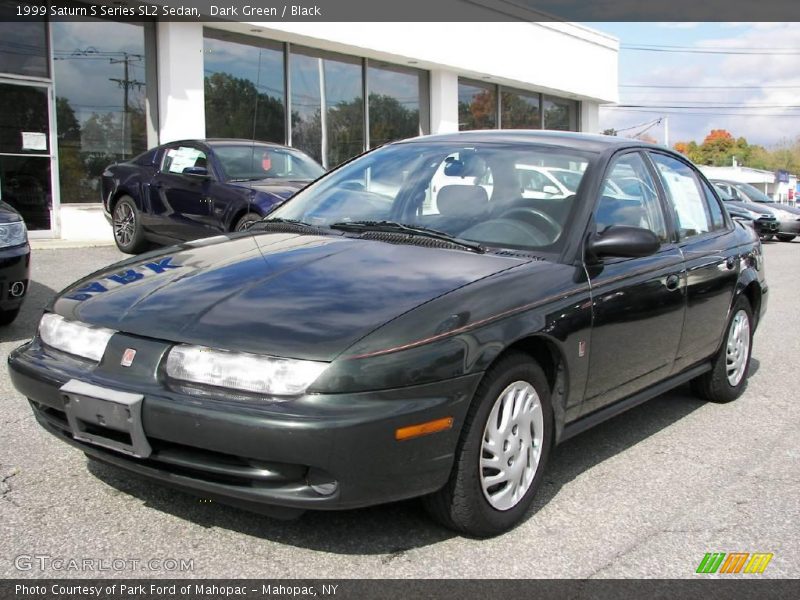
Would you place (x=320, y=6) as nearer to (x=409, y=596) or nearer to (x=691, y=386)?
(x=691, y=386)

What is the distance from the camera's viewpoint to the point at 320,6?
15805 millimetres

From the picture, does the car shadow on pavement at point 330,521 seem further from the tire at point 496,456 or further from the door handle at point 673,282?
the door handle at point 673,282

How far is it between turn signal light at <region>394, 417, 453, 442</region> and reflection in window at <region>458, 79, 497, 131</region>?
731 inches

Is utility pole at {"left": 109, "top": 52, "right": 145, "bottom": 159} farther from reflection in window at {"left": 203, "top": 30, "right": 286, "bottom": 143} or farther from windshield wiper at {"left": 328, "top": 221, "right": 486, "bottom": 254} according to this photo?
windshield wiper at {"left": 328, "top": 221, "right": 486, "bottom": 254}

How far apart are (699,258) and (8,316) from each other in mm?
4945

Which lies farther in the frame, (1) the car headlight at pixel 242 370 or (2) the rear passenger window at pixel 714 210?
(2) the rear passenger window at pixel 714 210

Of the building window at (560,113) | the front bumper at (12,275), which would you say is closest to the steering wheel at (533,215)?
the front bumper at (12,275)

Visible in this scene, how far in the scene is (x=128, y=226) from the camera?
1111 cm

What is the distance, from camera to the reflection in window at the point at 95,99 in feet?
43.3

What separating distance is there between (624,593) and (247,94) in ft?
45.7

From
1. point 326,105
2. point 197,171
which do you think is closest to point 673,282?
point 197,171

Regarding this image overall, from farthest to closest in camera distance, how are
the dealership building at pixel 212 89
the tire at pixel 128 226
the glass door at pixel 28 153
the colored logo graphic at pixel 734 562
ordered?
1. the dealership building at pixel 212 89
2. the glass door at pixel 28 153
3. the tire at pixel 128 226
4. the colored logo graphic at pixel 734 562

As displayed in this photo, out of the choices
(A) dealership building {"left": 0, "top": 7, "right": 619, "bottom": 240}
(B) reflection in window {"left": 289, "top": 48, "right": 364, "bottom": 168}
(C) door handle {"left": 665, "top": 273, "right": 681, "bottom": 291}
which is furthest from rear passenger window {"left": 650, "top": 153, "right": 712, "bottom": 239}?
(B) reflection in window {"left": 289, "top": 48, "right": 364, "bottom": 168}

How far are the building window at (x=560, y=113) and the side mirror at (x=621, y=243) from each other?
22024 mm
